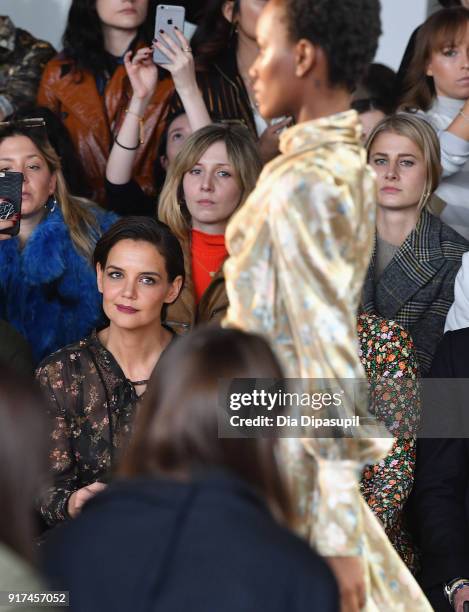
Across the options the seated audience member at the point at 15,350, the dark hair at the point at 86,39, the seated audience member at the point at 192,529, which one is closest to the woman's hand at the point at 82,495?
the seated audience member at the point at 15,350

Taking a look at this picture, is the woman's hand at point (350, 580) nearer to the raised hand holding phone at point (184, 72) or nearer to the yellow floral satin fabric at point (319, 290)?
the yellow floral satin fabric at point (319, 290)

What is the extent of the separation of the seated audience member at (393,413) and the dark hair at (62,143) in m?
1.03

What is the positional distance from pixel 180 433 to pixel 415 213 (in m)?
1.89

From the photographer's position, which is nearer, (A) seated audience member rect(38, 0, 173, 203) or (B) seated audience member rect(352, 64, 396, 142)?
(A) seated audience member rect(38, 0, 173, 203)

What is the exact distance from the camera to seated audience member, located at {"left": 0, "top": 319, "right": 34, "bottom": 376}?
257 cm

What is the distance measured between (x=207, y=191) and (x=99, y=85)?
1.90 feet

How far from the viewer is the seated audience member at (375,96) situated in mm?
3520

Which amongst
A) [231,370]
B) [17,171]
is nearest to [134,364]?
[17,171]

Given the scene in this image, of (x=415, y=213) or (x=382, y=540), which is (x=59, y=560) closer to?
(x=382, y=540)

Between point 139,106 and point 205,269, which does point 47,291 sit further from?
point 139,106

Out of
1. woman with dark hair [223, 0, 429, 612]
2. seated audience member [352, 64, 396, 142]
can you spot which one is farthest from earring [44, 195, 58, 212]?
woman with dark hair [223, 0, 429, 612]

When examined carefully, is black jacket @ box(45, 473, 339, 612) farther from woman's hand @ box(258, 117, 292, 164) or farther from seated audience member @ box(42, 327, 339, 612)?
woman's hand @ box(258, 117, 292, 164)

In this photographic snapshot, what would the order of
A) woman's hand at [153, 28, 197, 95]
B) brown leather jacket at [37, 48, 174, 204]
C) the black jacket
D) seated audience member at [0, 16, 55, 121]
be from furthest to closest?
seated audience member at [0, 16, 55, 121] → brown leather jacket at [37, 48, 174, 204] → woman's hand at [153, 28, 197, 95] → the black jacket

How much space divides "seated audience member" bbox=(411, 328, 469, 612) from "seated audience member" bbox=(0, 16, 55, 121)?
1.54 meters
